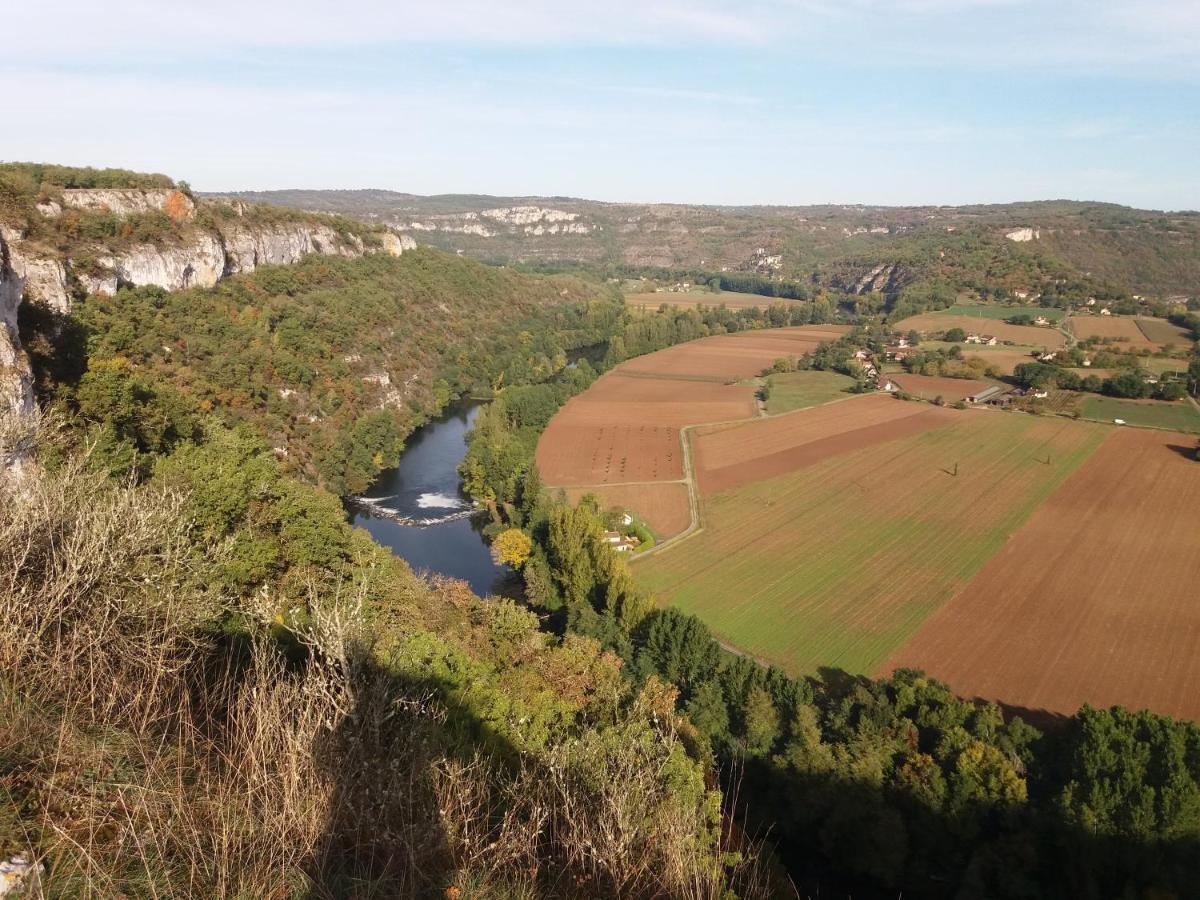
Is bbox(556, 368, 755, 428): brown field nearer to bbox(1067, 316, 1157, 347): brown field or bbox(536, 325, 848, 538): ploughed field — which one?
bbox(536, 325, 848, 538): ploughed field

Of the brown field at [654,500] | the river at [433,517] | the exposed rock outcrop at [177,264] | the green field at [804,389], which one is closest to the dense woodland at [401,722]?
the river at [433,517]

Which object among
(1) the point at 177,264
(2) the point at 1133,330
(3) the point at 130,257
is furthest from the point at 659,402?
(2) the point at 1133,330

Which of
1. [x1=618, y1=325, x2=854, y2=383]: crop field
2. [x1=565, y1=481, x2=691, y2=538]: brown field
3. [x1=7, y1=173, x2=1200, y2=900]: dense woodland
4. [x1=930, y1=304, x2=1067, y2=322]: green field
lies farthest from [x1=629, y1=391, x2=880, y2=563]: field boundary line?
[x1=930, y1=304, x2=1067, y2=322]: green field

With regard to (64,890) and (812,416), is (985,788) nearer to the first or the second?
(64,890)

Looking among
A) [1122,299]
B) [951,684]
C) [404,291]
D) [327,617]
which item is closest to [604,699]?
[327,617]

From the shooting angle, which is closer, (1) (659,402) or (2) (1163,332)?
(1) (659,402)

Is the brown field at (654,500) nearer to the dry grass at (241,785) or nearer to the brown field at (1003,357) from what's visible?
the dry grass at (241,785)

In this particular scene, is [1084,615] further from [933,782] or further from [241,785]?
[241,785]
